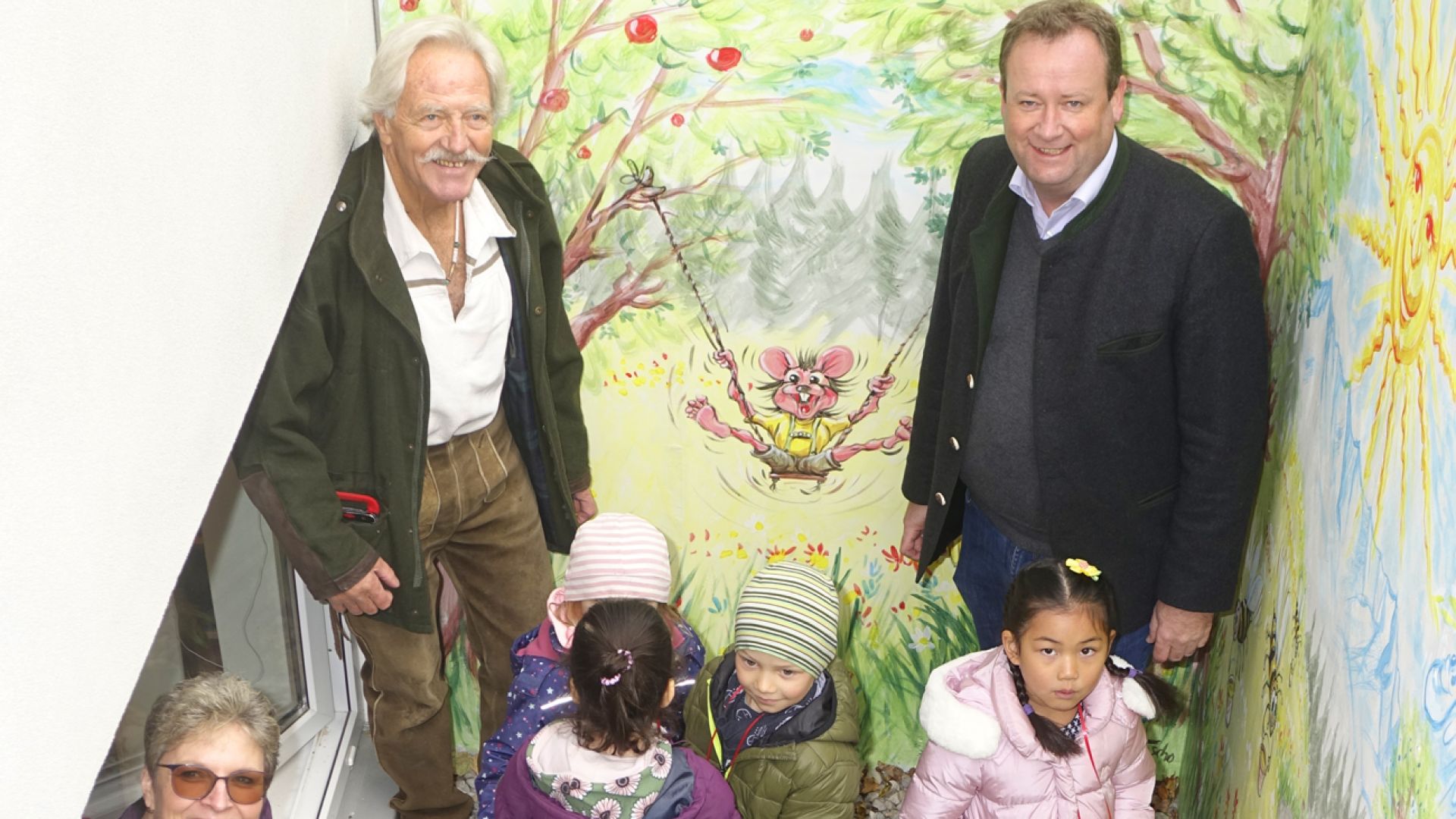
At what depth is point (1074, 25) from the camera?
8.24 feet

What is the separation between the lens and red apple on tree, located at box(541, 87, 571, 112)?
3219 millimetres

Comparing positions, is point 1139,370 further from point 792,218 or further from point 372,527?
point 372,527

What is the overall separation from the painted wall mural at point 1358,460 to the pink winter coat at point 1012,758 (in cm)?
30

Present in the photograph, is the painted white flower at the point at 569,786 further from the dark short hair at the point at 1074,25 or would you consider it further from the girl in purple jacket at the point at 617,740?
the dark short hair at the point at 1074,25

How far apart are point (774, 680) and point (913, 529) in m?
0.85

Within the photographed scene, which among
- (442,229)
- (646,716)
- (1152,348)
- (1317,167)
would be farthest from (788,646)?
(1317,167)

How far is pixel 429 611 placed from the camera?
3.07 m

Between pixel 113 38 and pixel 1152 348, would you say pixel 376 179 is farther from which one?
pixel 1152 348

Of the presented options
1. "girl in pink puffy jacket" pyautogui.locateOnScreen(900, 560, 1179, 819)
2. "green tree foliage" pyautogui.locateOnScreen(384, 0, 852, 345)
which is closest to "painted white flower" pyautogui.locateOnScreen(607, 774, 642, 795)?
"girl in pink puffy jacket" pyautogui.locateOnScreen(900, 560, 1179, 819)

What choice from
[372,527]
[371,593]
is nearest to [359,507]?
[372,527]

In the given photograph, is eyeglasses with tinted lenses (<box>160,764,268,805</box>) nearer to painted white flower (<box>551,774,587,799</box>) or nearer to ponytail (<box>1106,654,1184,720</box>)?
painted white flower (<box>551,774,587,799</box>)

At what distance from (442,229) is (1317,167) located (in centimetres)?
178

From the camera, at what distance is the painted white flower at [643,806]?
227 cm

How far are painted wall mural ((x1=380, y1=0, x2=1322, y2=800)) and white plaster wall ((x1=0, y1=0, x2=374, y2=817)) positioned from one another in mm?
1212
